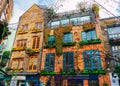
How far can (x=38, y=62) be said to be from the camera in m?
20.8

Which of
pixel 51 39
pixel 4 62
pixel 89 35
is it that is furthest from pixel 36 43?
pixel 89 35

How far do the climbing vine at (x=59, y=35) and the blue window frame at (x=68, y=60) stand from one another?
0.99 m

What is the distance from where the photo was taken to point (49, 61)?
66.0 feet

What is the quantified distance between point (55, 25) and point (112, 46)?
33.2 ft

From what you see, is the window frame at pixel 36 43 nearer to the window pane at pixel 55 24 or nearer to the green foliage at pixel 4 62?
the window pane at pixel 55 24

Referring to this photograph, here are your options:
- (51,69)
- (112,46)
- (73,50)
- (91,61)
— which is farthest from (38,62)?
(112,46)

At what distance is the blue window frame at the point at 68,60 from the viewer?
18800 millimetres

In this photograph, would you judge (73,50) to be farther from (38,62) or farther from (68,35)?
(38,62)

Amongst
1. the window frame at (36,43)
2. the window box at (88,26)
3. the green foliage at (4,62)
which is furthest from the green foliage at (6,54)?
the window box at (88,26)

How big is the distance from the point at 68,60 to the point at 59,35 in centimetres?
458

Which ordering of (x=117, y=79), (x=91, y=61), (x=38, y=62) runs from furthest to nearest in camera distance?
(x=38, y=62)
(x=91, y=61)
(x=117, y=79)

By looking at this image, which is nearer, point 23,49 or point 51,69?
point 51,69

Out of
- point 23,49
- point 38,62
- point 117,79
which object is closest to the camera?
point 117,79

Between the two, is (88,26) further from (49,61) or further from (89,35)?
(49,61)
